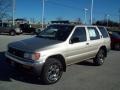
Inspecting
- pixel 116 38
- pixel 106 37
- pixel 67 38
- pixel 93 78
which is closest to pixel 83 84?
pixel 93 78

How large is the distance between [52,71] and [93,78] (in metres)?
1.67

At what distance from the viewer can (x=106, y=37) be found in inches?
400

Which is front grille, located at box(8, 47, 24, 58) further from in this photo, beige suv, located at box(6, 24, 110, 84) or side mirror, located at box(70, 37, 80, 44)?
side mirror, located at box(70, 37, 80, 44)

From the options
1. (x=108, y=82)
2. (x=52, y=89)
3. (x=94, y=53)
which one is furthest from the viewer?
(x=94, y=53)

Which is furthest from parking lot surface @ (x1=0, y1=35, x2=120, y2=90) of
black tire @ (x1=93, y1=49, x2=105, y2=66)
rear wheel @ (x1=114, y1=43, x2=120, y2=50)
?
rear wheel @ (x1=114, y1=43, x2=120, y2=50)

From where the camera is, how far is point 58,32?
791 centimetres

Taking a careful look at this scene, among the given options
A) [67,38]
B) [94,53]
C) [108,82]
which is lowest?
[108,82]

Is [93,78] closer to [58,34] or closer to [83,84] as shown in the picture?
[83,84]

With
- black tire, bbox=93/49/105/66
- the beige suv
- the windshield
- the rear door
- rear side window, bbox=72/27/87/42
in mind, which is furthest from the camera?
black tire, bbox=93/49/105/66

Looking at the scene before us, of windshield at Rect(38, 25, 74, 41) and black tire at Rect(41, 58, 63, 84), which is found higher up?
windshield at Rect(38, 25, 74, 41)

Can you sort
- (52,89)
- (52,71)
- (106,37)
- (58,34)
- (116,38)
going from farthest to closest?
(116,38) → (106,37) → (58,34) → (52,71) → (52,89)

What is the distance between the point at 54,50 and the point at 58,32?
4.30 ft

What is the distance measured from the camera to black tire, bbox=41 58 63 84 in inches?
258

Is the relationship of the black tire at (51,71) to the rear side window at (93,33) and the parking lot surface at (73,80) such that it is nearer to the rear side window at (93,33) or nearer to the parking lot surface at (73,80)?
the parking lot surface at (73,80)
